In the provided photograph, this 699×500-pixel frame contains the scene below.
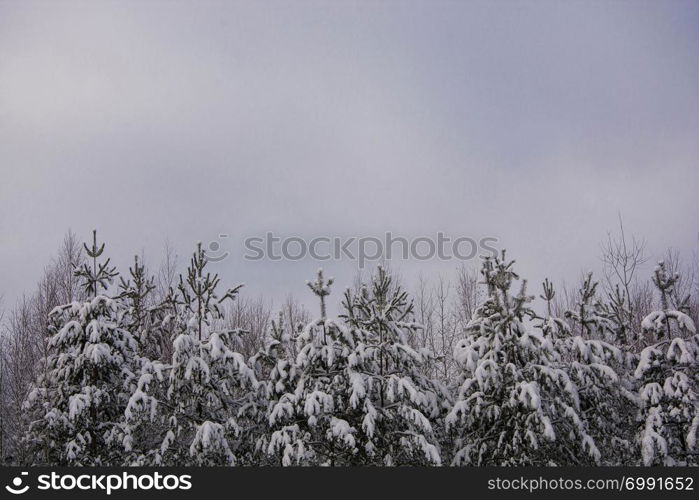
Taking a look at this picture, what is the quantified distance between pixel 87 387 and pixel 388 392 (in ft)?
22.0

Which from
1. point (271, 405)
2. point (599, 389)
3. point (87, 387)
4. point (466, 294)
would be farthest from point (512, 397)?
point (466, 294)

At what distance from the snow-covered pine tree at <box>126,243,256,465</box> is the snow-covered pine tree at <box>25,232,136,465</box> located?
3.82 ft

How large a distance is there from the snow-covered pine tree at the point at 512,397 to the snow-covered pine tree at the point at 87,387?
24.0 ft

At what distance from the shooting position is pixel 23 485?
10.4m

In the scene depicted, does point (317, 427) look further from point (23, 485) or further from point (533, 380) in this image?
point (23, 485)

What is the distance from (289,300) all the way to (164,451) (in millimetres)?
28985

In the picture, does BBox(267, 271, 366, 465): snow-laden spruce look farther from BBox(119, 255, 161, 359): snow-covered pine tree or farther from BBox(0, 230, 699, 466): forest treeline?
BBox(119, 255, 161, 359): snow-covered pine tree


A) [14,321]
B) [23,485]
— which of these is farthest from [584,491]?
[14,321]

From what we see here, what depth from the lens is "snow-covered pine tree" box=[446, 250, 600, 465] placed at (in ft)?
35.6

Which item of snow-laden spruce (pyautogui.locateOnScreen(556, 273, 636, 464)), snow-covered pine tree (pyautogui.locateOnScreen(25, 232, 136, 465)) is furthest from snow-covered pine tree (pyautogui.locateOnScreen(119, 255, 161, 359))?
snow-laden spruce (pyautogui.locateOnScreen(556, 273, 636, 464))

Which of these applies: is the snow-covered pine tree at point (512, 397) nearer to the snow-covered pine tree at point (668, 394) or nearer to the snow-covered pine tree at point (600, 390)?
the snow-covered pine tree at point (600, 390)

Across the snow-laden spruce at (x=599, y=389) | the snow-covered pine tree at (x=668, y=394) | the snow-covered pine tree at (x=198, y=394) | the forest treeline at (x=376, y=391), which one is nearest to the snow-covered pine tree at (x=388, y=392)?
the forest treeline at (x=376, y=391)

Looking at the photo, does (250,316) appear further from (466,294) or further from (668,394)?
(668,394)

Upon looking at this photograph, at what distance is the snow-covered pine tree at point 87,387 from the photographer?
40.6 ft
